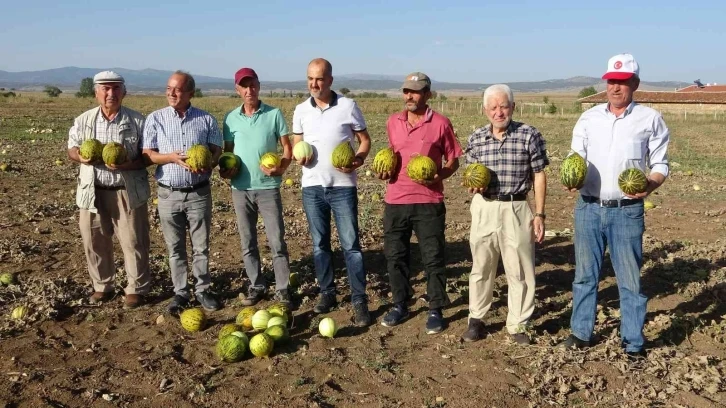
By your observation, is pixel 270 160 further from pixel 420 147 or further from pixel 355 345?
pixel 355 345

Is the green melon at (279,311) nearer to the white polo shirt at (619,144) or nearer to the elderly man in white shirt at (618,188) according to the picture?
the elderly man in white shirt at (618,188)

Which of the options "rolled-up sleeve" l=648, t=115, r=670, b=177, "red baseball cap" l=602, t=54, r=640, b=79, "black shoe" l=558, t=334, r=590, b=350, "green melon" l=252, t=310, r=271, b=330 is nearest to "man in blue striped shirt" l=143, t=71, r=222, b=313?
"green melon" l=252, t=310, r=271, b=330

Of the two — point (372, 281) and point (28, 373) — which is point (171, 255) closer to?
point (28, 373)

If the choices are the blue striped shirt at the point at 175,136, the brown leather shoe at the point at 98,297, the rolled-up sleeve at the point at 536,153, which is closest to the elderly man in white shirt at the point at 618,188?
the rolled-up sleeve at the point at 536,153

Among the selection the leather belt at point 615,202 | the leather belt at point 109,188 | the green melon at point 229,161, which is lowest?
the leather belt at point 615,202

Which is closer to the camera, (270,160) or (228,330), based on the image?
(228,330)

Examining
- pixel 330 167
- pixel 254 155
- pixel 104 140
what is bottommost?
pixel 330 167

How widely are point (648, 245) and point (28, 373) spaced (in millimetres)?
9313

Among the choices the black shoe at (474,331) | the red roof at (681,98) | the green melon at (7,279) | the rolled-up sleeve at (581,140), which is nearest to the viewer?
the rolled-up sleeve at (581,140)

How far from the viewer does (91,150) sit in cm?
706

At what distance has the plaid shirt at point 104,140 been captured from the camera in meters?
7.38

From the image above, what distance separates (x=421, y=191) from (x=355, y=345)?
1793 millimetres

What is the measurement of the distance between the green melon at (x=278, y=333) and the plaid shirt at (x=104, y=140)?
2739 millimetres

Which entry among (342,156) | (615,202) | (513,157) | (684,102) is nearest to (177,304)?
(342,156)
